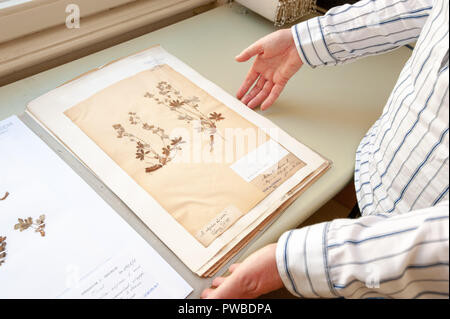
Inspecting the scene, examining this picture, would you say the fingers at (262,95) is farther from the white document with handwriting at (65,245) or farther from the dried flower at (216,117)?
the white document with handwriting at (65,245)

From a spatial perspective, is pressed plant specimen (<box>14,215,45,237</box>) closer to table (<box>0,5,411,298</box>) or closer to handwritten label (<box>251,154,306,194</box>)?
table (<box>0,5,411,298</box>)

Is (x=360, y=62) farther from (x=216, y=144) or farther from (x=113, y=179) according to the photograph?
(x=113, y=179)

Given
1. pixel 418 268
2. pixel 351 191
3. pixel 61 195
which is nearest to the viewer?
pixel 418 268

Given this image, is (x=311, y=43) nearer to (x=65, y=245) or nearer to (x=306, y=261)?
(x=306, y=261)

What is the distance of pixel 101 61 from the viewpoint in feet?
2.32

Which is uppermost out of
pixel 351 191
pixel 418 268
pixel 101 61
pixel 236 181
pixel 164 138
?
pixel 101 61

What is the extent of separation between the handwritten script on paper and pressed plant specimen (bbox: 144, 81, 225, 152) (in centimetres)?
24

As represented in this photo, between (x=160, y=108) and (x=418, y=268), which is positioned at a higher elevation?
(x=160, y=108)

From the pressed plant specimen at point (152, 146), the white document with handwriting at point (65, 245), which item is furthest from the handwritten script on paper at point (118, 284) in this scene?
the pressed plant specimen at point (152, 146)

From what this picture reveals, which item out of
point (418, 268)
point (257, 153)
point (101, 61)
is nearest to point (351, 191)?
point (257, 153)

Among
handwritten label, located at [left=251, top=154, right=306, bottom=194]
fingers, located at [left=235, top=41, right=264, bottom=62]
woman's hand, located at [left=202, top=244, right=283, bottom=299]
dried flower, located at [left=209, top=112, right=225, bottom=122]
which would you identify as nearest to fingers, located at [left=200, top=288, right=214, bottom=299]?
woman's hand, located at [left=202, top=244, right=283, bottom=299]

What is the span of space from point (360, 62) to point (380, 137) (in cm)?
32

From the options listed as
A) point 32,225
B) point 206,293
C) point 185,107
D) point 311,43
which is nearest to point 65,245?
point 32,225

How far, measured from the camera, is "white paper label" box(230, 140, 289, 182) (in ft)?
1.76
